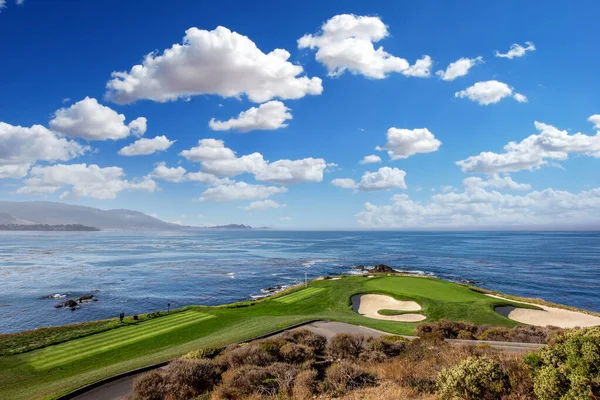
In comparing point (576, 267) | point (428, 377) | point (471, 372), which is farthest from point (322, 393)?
point (576, 267)

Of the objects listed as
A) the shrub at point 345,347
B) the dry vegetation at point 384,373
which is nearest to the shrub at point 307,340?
the dry vegetation at point 384,373

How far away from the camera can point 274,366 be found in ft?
45.1

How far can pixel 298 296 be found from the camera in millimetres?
41469

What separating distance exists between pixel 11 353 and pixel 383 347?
26601 millimetres

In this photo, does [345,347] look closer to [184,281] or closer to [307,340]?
[307,340]

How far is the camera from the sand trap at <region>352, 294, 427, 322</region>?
33.1 m

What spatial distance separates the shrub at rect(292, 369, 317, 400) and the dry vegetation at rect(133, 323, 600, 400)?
35 mm

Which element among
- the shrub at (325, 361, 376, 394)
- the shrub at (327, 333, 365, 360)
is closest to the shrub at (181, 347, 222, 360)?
the shrub at (327, 333, 365, 360)

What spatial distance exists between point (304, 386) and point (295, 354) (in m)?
4.47

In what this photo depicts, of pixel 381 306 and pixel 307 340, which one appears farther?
pixel 381 306

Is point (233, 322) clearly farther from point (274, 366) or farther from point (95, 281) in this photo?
point (95, 281)

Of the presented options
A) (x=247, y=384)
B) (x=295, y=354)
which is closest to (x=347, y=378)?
(x=247, y=384)

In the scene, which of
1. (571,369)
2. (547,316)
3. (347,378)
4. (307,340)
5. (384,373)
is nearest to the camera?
(571,369)

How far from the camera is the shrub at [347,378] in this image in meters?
12.0
